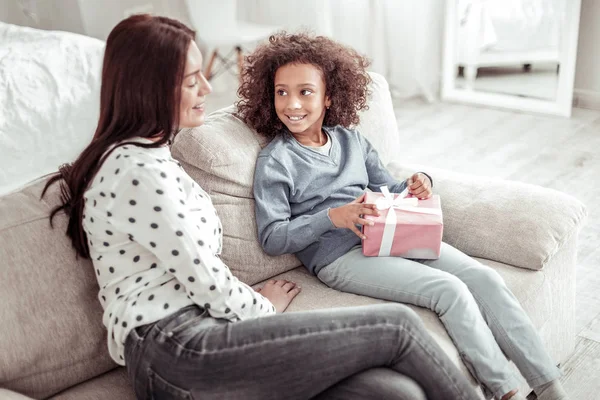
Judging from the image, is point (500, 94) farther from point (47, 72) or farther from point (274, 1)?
point (47, 72)

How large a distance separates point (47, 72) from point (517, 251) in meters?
2.11

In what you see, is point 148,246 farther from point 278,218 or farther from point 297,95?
point 297,95

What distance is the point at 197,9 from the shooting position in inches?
181

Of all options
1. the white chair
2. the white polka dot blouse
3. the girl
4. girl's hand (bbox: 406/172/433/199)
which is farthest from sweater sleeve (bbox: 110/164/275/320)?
the white chair

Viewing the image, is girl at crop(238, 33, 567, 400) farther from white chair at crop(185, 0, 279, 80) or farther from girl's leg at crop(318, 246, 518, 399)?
white chair at crop(185, 0, 279, 80)

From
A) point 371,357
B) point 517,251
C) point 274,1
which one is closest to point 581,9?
point 274,1

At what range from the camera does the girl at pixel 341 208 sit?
5.55 ft

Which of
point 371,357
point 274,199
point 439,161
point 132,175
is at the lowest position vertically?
point 439,161

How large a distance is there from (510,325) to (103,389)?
940 millimetres

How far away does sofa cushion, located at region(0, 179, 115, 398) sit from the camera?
1479 mm

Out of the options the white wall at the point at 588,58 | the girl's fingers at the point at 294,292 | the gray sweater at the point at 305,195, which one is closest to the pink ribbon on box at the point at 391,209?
the gray sweater at the point at 305,195

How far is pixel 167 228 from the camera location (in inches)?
54.7

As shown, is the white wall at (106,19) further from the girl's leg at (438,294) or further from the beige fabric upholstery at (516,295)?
the girl's leg at (438,294)

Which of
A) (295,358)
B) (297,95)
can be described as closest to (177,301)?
(295,358)
